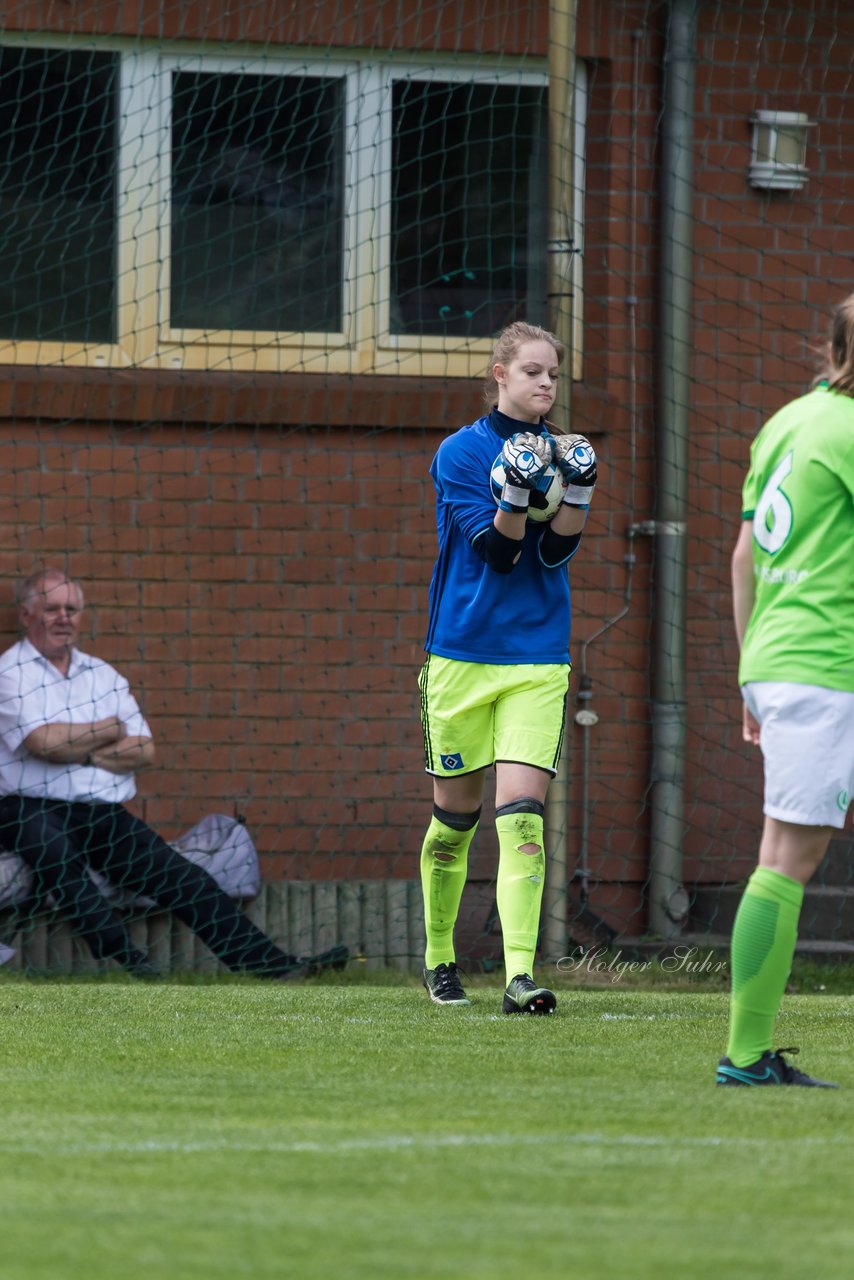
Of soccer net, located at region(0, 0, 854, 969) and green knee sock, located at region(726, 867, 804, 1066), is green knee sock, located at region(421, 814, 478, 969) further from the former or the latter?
soccer net, located at region(0, 0, 854, 969)

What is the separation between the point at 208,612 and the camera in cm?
877

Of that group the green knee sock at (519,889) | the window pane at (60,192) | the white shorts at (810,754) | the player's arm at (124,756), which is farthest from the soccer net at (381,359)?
the white shorts at (810,754)

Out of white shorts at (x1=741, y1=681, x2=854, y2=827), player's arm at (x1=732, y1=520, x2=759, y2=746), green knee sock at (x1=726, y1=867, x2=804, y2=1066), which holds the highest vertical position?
player's arm at (x1=732, y1=520, x2=759, y2=746)

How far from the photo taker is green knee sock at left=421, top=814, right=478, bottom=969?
20.3ft

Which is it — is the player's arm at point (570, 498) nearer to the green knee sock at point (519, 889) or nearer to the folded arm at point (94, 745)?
the green knee sock at point (519, 889)

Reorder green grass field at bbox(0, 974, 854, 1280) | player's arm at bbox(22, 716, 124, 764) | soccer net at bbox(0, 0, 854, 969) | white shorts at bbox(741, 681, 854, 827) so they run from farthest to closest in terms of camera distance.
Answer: soccer net at bbox(0, 0, 854, 969) < player's arm at bbox(22, 716, 124, 764) < white shorts at bbox(741, 681, 854, 827) < green grass field at bbox(0, 974, 854, 1280)

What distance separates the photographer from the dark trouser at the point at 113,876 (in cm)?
787

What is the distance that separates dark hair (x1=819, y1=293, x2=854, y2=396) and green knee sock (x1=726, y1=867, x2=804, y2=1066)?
1.03m

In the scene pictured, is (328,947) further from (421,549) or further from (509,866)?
(509,866)

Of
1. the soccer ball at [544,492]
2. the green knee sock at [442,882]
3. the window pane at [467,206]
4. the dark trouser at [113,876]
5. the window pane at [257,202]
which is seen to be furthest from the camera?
the window pane at [467,206]

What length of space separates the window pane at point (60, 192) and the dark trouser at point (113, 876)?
212 cm

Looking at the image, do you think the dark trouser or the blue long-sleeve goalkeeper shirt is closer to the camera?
the blue long-sleeve goalkeeper shirt

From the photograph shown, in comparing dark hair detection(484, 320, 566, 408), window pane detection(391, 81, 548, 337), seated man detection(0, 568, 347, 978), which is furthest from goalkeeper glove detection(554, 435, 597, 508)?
window pane detection(391, 81, 548, 337)

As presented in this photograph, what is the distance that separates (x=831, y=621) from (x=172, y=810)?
503 centimetres
